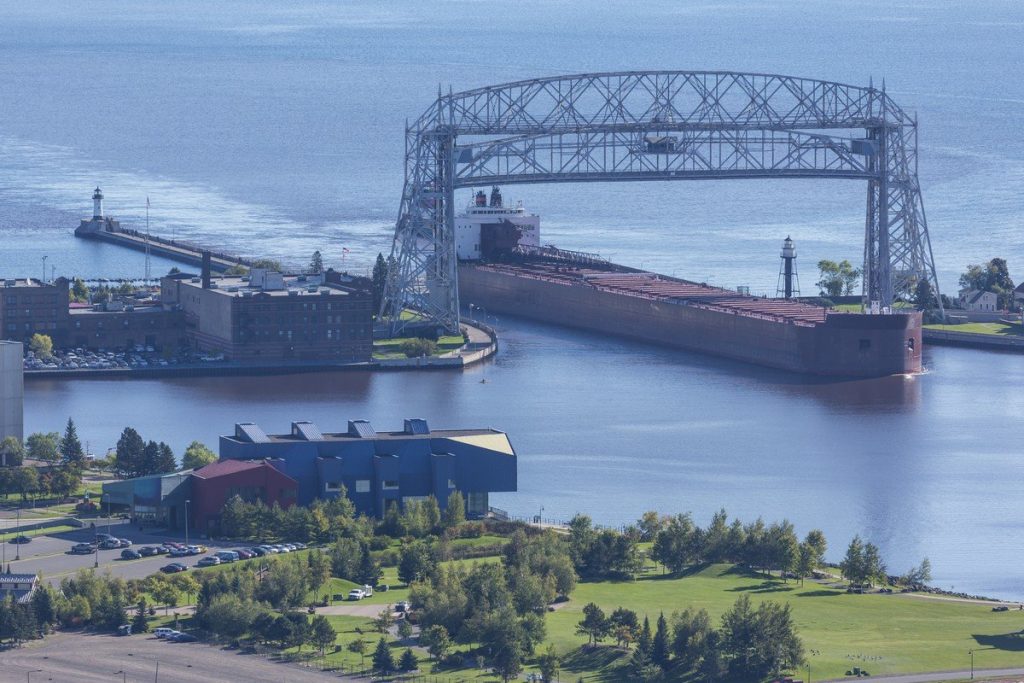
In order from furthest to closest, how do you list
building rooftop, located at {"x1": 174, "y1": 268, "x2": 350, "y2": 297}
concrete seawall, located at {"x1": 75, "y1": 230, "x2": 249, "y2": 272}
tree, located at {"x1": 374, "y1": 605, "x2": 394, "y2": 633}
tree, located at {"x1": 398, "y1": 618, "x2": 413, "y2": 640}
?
concrete seawall, located at {"x1": 75, "y1": 230, "x2": 249, "y2": 272}, building rooftop, located at {"x1": 174, "y1": 268, "x2": 350, "y2": 297}, tree, located at {"x1": 374, "y1": 605, "x2": 394, "y2": 633}, tree, located at {"x1": 398, "y1": 618, "x2": 413, "y2": 640}

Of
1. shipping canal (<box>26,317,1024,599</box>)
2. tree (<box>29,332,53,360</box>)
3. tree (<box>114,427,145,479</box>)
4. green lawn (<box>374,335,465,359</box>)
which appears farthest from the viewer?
green lawn (<box>374,335,465,359</box>)

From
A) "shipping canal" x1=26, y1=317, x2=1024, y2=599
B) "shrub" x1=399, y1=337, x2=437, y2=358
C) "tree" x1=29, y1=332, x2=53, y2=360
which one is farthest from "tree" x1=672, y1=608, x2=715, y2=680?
"tree" x1=29, y1=332, x2=53, y2=360

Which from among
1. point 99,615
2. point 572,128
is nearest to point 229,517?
point 99,615

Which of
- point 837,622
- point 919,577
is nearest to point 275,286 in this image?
point 919,577

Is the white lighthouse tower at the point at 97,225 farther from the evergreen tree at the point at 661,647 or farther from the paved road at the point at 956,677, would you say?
the paved road at the point at 956,677

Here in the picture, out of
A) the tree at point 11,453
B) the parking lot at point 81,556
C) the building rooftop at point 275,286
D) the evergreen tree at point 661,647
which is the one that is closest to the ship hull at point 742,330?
the building rooftop at point 275,286

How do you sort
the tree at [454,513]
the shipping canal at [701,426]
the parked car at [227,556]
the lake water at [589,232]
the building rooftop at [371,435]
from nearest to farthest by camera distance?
the parked car at [227,556], the tree at [454,513], the building rooftop at [371,435], the shipping canal at [701,426], the lake water at [589,232]

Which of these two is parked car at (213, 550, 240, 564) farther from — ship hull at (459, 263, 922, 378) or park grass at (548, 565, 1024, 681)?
ship hull at (459, 263, 922, 378)
